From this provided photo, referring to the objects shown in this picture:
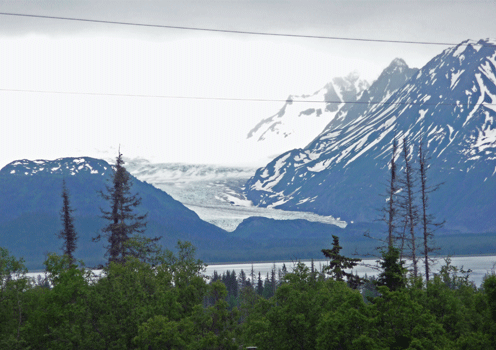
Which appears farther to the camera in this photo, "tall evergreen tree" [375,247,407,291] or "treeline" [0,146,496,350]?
"tall evergreen tree" [375,247,407,291]

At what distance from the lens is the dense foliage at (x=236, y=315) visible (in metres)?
23.4

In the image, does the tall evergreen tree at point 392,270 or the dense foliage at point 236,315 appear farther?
the tall evergreen tree at point 392,270

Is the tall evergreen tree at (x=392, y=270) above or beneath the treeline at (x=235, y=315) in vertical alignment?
above

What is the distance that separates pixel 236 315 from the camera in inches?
1137

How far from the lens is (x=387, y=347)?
74.5 feet

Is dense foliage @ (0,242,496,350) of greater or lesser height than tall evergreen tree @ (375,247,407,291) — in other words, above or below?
below

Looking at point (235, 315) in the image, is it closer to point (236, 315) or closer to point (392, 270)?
point (236, 315)

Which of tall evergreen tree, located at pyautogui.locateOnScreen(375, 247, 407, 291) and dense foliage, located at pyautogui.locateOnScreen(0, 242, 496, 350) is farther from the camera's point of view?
tall evergreen tree, located at pyautogui.locateOnScreen(375, 247, 407, 291)

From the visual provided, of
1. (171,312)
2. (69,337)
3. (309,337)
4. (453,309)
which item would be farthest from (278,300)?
(69,337)

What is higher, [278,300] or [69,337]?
[278,300]

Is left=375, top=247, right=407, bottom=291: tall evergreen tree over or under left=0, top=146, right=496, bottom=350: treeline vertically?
over

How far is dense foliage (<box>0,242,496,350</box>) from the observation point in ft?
76.8

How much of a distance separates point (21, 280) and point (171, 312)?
33.3ft

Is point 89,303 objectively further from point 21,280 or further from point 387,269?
point 387,269
